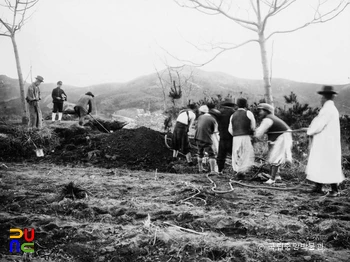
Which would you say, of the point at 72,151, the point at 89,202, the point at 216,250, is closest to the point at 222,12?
the point at 72,151

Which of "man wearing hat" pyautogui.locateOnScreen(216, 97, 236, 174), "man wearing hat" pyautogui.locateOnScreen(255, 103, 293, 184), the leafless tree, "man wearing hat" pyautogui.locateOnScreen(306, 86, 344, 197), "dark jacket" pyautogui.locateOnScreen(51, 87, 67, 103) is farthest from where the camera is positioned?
the leafless tree

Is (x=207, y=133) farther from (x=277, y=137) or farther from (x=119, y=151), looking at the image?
(x=119, y=151)

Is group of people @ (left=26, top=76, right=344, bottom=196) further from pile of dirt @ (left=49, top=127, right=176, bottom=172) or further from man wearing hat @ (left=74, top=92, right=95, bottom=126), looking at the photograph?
man wearing hat @ (left=74, top=92, right=95, bottom=126)

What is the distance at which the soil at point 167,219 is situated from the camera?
3.04 meters

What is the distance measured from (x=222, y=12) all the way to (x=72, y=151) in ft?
24.1

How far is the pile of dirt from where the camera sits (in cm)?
933

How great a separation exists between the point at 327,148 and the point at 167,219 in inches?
133

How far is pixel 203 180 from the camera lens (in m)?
6.70

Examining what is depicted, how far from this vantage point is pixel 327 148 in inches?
216

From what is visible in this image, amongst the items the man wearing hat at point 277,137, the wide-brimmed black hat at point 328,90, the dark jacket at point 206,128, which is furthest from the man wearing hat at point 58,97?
the wide-brimmed black hat at point 328,90

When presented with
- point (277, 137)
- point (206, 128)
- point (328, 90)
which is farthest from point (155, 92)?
point (328, 90)

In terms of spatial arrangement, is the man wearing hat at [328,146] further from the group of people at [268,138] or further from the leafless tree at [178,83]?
the leafless tree at [178,83]

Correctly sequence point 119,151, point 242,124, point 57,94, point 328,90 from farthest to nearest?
point 57,94 → point 119,151 → point 242,124 → point 328,90

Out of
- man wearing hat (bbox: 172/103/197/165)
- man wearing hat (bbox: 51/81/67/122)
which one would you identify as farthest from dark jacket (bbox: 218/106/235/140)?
man wearing hat (bbox: 51/81/67/122)
